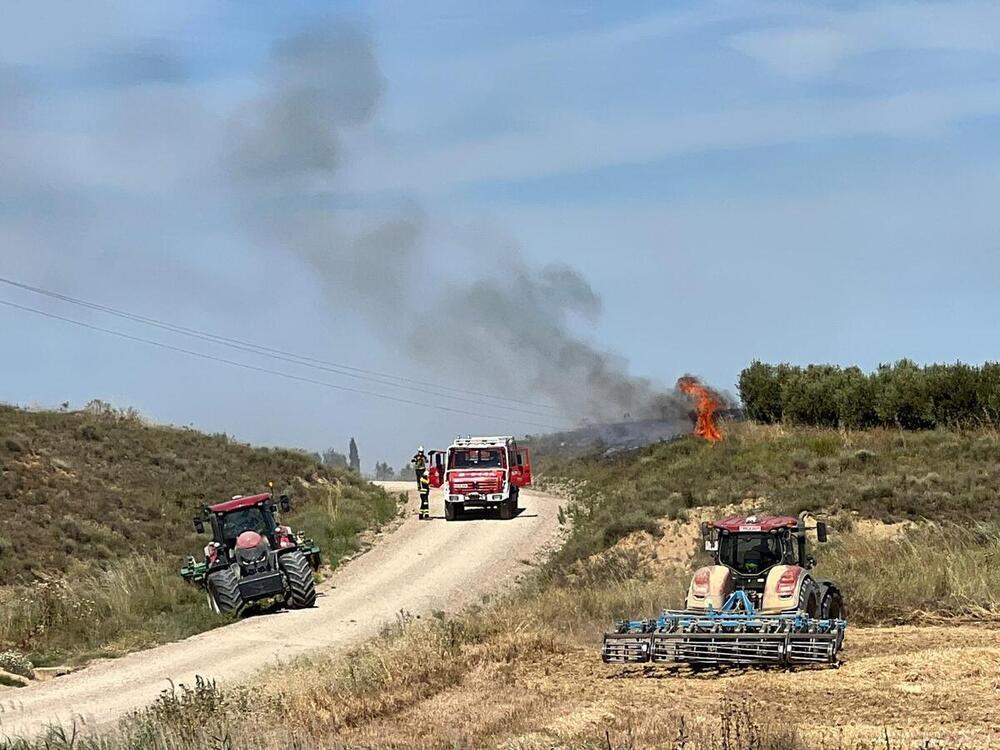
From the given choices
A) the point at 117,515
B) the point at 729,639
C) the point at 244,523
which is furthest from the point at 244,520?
the point at 117,515

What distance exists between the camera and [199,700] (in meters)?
16.2

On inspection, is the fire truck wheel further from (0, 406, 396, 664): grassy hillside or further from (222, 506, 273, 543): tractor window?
(222, 506, 273, 543): tractor window

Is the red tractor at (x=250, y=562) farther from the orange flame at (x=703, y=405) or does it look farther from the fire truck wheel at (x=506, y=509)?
the orange flame at (x=703, y=405)

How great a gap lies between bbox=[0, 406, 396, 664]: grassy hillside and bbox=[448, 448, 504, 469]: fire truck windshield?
3192 millimetres

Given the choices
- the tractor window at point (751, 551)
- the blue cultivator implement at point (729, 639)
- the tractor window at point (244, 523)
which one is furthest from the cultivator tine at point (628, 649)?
the tractor window at point (244, 523)

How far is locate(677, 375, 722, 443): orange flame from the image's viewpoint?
190 feet

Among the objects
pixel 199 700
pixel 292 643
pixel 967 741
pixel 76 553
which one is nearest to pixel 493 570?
pixel 292 643

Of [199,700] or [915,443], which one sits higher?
[915,443]

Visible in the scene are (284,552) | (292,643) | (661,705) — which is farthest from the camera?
(284,552)

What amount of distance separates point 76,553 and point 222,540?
43.2ft

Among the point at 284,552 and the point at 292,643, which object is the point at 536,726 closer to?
the point at 292,643

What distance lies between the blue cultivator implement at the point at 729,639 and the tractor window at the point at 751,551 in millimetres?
1199

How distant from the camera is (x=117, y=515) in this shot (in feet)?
147

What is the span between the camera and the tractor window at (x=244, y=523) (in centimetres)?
2861
